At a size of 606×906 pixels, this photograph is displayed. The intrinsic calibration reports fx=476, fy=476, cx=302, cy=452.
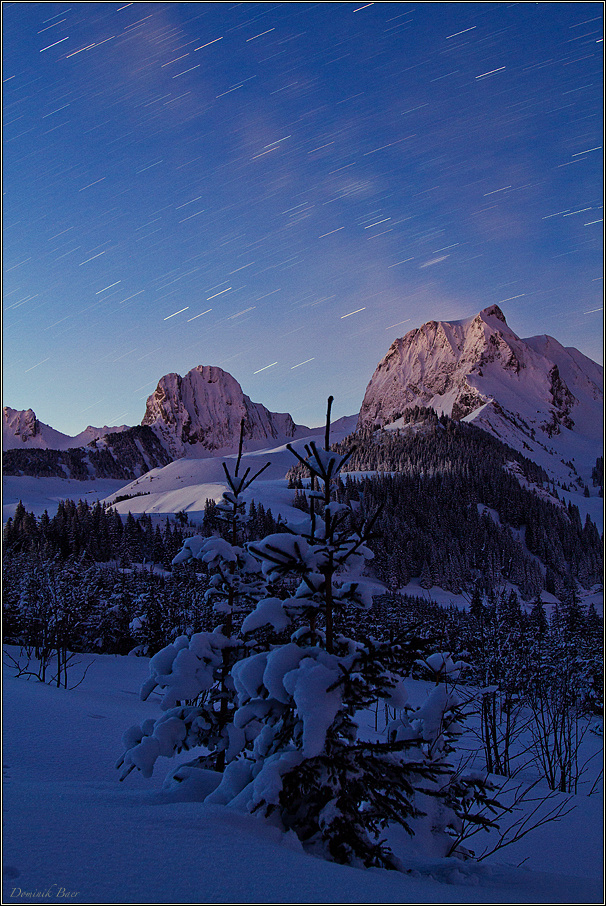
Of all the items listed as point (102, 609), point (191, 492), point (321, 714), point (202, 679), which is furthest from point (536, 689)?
point (191, 492)

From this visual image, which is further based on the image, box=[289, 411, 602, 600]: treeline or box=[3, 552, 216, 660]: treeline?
box=[289, 411, 602, 600]: treeline

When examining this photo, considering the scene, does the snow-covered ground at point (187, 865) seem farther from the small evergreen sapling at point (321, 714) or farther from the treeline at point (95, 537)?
the treeline at point (95, 537)

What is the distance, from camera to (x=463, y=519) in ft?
344

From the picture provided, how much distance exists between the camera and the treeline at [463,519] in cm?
8825

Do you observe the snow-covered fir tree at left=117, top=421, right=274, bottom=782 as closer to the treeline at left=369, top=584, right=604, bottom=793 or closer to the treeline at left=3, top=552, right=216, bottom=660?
the treeline at left=369, top=584, right=604, bottom=793

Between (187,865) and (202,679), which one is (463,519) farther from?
(187,865)

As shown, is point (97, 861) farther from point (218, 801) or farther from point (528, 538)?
point (528, 538)

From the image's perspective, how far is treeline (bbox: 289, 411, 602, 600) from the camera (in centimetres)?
8825

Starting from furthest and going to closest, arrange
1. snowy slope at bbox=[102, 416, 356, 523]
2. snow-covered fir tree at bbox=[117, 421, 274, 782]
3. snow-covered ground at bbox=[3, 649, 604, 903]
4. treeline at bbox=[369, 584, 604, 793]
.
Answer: snowy slope at bbox=[102, 416, 356, 523] → treeline at bbox=[369, 584, 604, 793] → snow-covered fir tree at bbox=[117, 421, 274, 782] → snow-covered ground at bbox=[3, 649, 604, 903]

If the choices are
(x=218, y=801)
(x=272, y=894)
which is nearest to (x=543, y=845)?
(x=218, y=801)

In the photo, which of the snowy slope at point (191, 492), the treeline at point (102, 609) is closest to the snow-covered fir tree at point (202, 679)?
the treeline at point (102, 609)

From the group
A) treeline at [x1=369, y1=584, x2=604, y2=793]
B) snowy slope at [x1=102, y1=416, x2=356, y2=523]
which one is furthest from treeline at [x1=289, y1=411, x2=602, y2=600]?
treeline at [x1=369, y1=584, x2=604, y2=793]

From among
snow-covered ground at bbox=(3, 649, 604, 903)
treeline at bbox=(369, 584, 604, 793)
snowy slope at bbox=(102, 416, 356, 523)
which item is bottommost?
treeline at bbox=(369, 584, 604, 793)

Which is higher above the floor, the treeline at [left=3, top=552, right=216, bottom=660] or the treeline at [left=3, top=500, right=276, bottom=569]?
the treeline at [left=3, top=500, right=276, bottom=569]
